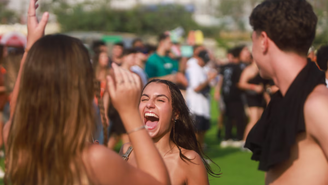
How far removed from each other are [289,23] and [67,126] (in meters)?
1.15

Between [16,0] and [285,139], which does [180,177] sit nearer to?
[285,139]

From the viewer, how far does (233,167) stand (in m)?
9.33

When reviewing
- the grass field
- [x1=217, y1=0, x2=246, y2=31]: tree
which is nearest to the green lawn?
the grass field

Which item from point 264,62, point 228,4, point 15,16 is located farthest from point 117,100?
point 228,4

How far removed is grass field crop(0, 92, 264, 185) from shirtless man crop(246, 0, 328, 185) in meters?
4.70

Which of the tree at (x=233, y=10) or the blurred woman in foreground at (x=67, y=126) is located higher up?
the blurred woman in foreground at (x=67, y=126)

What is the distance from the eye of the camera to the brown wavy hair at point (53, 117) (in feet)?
7.19

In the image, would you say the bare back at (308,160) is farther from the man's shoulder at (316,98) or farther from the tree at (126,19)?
the tree at (126,19)

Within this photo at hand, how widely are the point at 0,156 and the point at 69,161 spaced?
8.56 metres

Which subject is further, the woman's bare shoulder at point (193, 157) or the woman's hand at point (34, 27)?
the woman's bare shoulder at point (193, 157)

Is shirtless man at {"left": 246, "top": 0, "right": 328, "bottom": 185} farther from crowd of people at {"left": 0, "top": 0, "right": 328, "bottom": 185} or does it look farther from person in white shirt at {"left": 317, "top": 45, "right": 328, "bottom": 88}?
person in white shirt at {"left": 317, "top": 45, "right": 328, "bottom": 88}

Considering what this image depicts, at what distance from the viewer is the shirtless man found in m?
2.41

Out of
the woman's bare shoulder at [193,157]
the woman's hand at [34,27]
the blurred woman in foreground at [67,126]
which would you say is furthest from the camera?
the woman's bare shoulder at [193,157]

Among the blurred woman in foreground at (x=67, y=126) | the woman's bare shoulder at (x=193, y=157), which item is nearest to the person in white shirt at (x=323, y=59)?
the woman's bare shoulder at (x=193, y=157)
